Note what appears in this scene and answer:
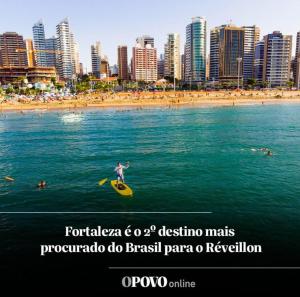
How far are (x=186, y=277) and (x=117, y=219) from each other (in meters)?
8.17

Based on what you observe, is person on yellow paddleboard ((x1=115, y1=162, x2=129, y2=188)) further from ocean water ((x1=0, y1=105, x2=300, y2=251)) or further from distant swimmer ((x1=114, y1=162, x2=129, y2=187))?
ocean water ((x1=0, y1=105, x2=300, y2=251))

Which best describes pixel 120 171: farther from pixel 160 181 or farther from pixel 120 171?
pixel 160 181

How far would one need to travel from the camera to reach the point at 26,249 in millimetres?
18391

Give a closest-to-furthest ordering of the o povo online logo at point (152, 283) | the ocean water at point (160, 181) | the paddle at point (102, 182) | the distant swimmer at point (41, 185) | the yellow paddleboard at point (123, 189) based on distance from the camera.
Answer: the o povo online logo at point (152, 283), the ocean water at point (160, 181), the yellow paddleboard at point (123, 189), the distant swimmer at point (41, 185), the paddle at point (102, 182)

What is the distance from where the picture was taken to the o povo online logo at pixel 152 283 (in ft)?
50.0

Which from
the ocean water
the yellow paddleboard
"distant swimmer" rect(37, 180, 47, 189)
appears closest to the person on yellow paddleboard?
the yellow paddleboard

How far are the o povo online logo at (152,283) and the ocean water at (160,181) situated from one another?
611cm

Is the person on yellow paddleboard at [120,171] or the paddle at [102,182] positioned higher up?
the person on yellow paddleboard at [120,171]

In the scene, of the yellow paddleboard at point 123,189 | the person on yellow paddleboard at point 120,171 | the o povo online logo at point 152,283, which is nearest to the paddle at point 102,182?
the yellow paddleboard at point 123,189

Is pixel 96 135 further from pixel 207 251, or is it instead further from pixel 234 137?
pixel 207 251

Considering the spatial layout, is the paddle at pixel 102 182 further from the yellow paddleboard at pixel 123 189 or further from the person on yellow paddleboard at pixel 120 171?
the person on yellow paddleboard at pixel 120 171

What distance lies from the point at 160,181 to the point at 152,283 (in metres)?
16.0

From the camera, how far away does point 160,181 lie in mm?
31000

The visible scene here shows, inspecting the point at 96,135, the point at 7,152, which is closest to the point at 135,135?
the point at 96,135
